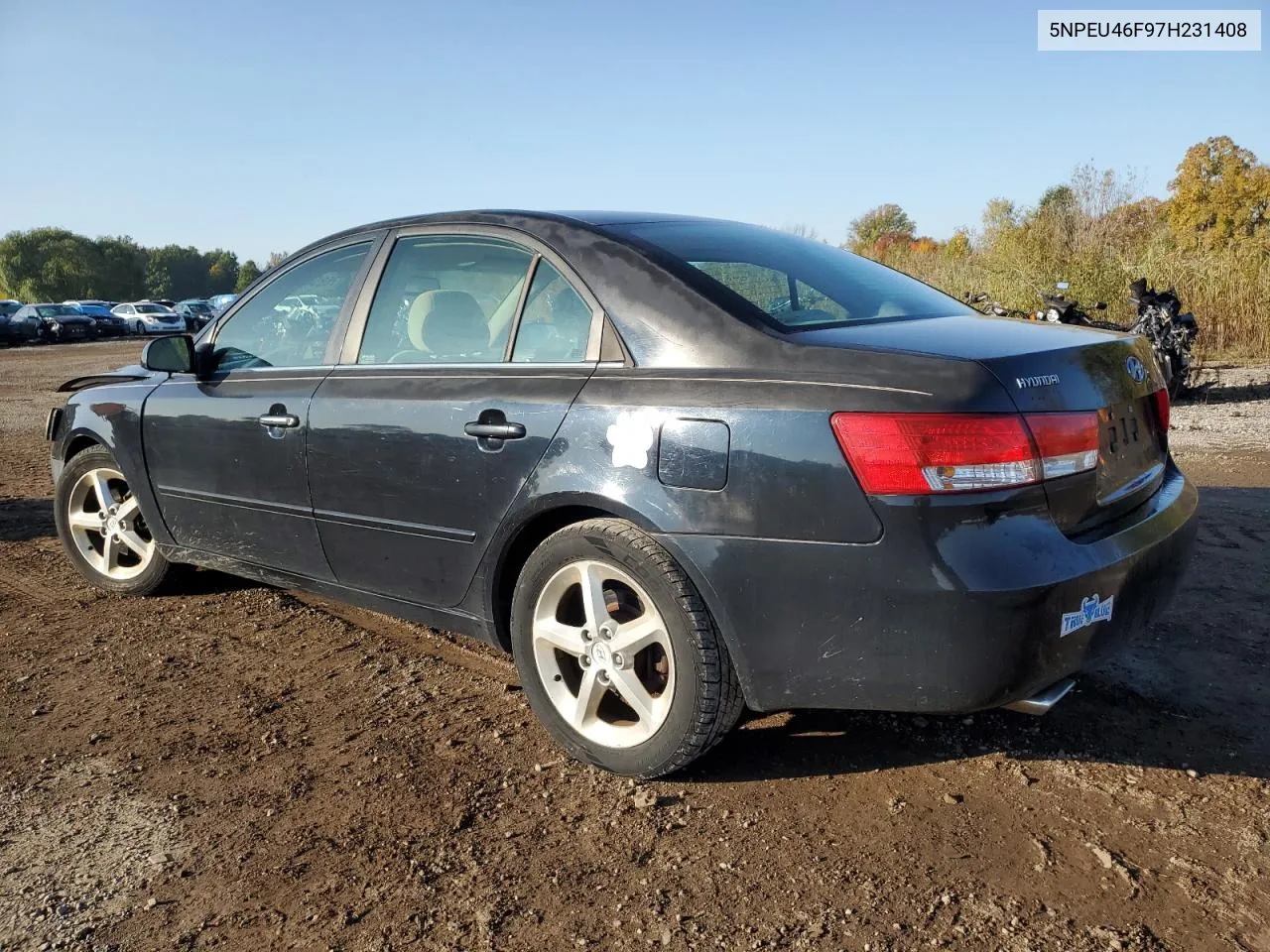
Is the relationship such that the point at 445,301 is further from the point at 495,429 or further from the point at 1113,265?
the point at 1113,265

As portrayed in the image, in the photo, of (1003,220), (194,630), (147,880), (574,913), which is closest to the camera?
(574,913)

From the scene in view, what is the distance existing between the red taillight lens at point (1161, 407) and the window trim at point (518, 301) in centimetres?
165

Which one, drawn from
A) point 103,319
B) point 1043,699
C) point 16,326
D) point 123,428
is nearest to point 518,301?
point 1043,699

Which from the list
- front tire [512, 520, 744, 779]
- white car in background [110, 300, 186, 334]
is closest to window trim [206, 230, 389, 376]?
front tire [512, 520, 744, 779]

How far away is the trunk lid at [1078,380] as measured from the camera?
233 centimetres

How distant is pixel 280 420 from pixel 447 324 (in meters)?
0.77

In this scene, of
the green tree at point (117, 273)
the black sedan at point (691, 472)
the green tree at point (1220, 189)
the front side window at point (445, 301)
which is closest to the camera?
the black sedan at point (691, 472)

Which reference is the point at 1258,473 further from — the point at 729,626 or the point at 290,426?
the point at 290,426

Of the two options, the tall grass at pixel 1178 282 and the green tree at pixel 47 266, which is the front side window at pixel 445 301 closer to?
the tall grass at pixel 1178 282

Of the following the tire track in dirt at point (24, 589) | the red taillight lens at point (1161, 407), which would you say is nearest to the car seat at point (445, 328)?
the red taillight lens at point (1161, 407)

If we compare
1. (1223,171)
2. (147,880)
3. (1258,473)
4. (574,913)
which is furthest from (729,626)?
(1223,171)

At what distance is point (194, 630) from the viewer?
4.12 m

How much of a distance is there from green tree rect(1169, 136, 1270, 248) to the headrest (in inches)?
1776

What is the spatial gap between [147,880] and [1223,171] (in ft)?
167
